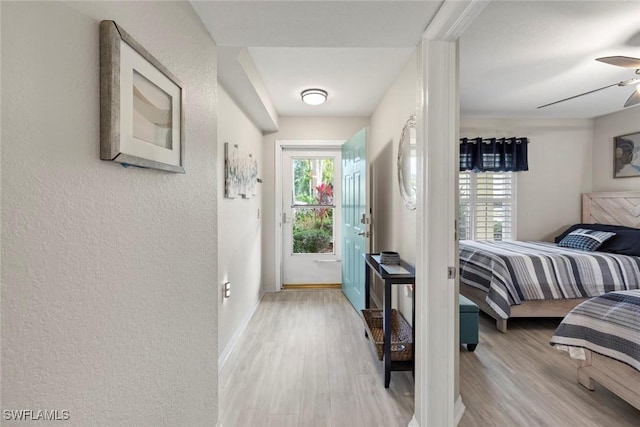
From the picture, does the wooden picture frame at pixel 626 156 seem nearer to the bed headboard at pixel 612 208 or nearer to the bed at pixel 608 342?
the bed headboard at pixel 612 208

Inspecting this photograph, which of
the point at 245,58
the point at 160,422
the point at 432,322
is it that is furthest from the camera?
the point at 245,58

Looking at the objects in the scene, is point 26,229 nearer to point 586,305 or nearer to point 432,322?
point 432,322

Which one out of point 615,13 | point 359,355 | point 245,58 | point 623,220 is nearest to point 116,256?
point 245,58

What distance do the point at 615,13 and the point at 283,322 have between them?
337 cm

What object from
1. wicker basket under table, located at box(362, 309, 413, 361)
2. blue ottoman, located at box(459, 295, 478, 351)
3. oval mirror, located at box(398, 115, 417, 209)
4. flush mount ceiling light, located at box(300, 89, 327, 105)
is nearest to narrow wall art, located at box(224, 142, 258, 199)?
flush mount ceiling light, located at box(300, 89, 327, 105)

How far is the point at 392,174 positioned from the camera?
9.07 feet

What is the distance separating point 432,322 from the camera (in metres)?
1.47

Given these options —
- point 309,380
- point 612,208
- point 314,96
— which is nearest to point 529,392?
point 309,380

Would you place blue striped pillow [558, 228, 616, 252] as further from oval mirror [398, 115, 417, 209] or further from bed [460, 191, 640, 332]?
oval mirror [398, 115, 417, 209]

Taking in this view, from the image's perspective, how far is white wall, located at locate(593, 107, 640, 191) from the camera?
386 cm

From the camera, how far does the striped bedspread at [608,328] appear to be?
1.65 m

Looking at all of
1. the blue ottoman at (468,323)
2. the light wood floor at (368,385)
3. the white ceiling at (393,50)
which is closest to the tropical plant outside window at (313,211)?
the white ceiling at (393,50)

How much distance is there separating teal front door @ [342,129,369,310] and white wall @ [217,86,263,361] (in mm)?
1066

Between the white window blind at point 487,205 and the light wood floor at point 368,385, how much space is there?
1.81 m
